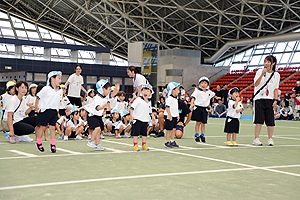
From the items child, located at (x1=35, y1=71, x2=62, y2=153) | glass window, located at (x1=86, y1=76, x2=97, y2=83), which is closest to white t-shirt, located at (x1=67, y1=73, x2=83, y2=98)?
child, located at (x1=35, y1=71, x2=62, y2=153)

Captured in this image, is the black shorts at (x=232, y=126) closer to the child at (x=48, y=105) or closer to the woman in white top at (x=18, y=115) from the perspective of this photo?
the child at (x=48, y=105)

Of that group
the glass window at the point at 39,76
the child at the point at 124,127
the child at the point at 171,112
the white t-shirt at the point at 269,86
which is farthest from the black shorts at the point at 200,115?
the glass window at the point at 39,76

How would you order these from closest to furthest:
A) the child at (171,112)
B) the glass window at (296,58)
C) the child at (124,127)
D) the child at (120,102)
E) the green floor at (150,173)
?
1. the green floor at (150,173)
2. the child at (171,112)
3. the child at (124,127)
4. the child at (120,102)
5. the glass window at (296,58)

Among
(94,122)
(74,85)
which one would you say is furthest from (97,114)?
(74,85)

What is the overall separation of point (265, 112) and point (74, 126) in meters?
5.21

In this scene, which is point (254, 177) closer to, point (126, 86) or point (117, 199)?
point (117, 199)

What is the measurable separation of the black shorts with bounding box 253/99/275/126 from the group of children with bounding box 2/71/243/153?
0.50 m

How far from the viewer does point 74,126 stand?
34.8ft

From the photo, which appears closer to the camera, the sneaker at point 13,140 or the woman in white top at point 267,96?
the sneaker at point 13,140

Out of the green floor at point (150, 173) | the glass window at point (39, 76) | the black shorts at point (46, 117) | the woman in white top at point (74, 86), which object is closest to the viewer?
the green floor at point (150, 173)

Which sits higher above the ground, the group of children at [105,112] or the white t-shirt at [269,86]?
the white t-shirt at [269,86]

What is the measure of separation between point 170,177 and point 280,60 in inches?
1734

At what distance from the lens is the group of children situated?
25.9ft

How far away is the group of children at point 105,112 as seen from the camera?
7.91 m
